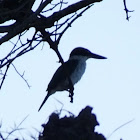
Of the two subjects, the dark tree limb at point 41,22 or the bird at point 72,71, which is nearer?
the dark tree limb at point 41,22

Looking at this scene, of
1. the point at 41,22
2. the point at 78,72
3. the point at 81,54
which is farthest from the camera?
the point at 81,54

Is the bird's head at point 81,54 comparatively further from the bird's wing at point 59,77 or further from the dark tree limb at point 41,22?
the dark tree limb at point 41,22

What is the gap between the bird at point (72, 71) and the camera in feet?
18.0

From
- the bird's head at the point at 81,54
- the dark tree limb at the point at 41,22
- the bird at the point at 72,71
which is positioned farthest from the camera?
the bird's head at the point at 81,54

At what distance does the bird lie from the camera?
5488 mm

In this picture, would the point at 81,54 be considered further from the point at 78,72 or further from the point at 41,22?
the point at 41,22

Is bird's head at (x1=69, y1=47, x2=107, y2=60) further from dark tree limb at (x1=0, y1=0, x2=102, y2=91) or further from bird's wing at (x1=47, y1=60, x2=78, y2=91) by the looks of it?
dark tree limb at (x1=0, y1=0, x2=102, y2=91)

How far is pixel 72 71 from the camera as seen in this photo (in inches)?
220

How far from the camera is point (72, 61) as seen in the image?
584 cm

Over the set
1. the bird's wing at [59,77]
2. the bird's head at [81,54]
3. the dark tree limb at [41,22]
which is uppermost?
the bird's head at [81,54]

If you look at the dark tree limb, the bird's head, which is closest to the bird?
the bird's head

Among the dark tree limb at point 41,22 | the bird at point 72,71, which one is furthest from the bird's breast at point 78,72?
the dark tree limb at point 41,22

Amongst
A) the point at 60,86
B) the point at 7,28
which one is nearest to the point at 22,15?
the point at 7,28

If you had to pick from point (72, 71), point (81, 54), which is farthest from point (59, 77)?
point (81, 54)
